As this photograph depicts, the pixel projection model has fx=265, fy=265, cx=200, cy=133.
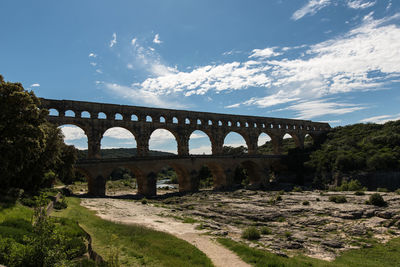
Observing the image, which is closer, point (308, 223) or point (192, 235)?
point (192, 235)

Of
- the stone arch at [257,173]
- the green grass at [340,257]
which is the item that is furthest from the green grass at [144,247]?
the stone arch at [257,173]

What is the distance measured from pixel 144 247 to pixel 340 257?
8.34 meters

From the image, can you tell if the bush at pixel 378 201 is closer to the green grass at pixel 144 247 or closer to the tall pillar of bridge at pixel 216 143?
the green grass at pixel 144 247

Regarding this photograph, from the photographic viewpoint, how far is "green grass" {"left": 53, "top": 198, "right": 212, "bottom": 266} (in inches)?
355

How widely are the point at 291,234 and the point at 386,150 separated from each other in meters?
33.3

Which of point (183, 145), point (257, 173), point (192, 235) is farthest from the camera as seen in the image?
point (257, 173)

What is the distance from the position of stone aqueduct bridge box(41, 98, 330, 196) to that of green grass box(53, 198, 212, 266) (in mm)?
19592

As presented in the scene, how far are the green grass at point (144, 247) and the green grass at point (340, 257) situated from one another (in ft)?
5.49

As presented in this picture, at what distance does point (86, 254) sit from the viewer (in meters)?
8.03

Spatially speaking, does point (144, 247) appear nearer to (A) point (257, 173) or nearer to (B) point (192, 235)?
(B) point (192, 235)

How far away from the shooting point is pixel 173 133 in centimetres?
4150

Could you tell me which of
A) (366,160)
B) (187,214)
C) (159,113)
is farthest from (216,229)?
(366,160)

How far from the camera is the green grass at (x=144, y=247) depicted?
9008 mm

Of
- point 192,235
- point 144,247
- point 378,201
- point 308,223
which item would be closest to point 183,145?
point 308,223
